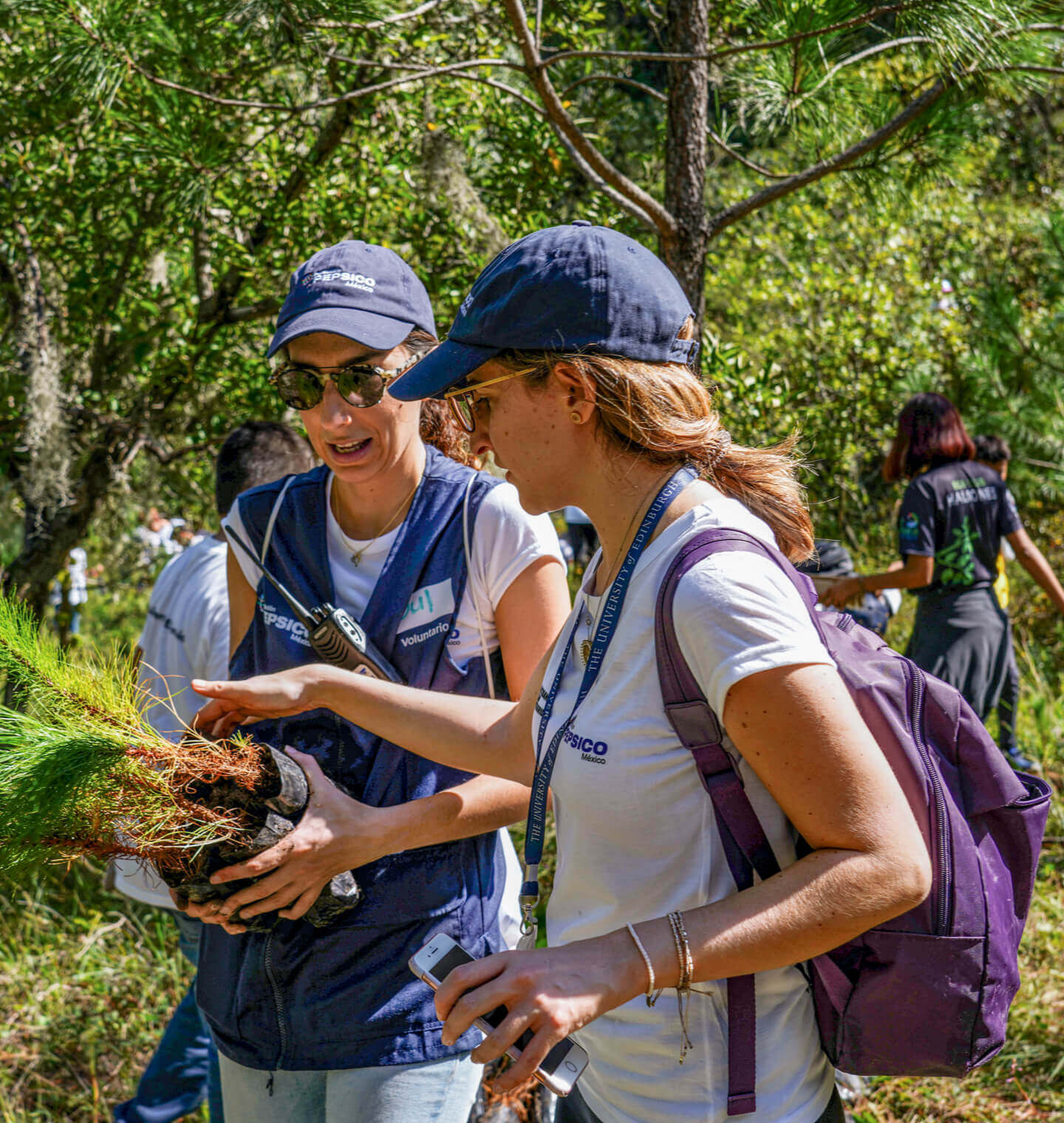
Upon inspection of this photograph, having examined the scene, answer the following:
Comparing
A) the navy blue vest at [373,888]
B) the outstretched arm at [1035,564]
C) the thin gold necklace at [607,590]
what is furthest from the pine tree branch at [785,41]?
the outstretched arm at [1035,564]

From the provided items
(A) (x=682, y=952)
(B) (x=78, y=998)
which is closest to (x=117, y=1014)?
(B) (x=78, y=998)

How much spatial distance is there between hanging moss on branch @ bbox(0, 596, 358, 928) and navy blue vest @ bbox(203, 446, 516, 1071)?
0.68ft

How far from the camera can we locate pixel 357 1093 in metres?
1.62

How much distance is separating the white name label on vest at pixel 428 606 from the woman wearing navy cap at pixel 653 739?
0.32 metres

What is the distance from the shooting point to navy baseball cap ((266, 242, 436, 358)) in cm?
174

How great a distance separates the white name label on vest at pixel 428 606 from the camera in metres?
1.74

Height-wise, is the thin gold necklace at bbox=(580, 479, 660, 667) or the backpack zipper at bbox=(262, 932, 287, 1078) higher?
the thin gold necklace at bbox=(580, 479, 660, 667)

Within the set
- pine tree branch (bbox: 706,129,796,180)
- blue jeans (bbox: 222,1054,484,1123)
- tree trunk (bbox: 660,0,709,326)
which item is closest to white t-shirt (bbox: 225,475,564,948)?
blue jeans (bbox: 222,1054,484,1123)

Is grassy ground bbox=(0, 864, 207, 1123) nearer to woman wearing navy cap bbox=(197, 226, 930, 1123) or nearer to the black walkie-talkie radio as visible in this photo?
the black walkie-talkie radio

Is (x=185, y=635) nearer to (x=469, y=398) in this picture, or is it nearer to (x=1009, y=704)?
(x=469, y=398)

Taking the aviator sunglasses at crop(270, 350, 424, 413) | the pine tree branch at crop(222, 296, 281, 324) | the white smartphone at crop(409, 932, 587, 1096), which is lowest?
the white smartphone at crop(409, 932, 587, 1096)

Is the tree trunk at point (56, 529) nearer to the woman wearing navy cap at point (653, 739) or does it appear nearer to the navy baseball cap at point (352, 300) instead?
the navy baseball cap at point (352, 300)

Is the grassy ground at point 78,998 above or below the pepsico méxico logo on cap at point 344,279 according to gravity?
below

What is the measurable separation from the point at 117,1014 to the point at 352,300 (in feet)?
9.78
